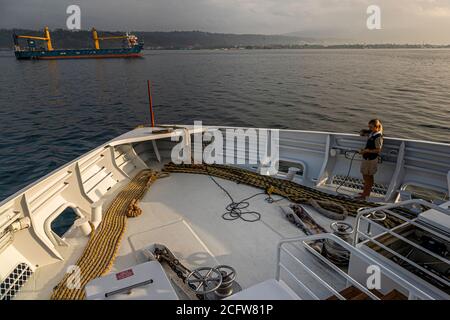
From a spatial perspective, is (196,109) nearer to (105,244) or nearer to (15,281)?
(105,244)

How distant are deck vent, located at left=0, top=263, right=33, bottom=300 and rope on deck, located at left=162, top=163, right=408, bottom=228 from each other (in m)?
3.71

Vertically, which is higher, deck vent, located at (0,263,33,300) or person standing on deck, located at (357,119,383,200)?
person standing on deck, located at (357,119,383,200)

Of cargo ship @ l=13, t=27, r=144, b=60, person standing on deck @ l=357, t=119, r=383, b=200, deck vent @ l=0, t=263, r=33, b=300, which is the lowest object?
deck vent @ l=0, t=263, r=33, b=300

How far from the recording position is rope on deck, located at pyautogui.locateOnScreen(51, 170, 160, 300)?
3.66m

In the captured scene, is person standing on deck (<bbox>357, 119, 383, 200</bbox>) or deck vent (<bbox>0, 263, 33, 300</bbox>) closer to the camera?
deck vent (<bbox>0, 263, 33, 300</bbox>)

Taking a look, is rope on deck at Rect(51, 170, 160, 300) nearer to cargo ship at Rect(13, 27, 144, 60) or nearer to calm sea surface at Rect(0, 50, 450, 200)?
calm sea surface at Rect(0, 50, 450, 200)

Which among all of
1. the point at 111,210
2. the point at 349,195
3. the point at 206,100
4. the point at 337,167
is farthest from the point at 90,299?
the point at 206,100

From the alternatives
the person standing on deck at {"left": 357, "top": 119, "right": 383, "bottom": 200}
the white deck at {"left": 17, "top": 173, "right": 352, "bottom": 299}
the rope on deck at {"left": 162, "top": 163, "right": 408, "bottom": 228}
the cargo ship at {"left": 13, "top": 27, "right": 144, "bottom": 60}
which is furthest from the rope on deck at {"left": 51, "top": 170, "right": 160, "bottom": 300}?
the cargo ship at {"left": 13, "top": 27, "right": 144, "bottom": 60}

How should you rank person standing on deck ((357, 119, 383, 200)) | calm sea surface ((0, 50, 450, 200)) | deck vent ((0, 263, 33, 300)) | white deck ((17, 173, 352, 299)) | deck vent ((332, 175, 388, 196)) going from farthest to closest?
calm sea surface ((0, 50, 450, 200)) < deck vent ((332, 175, 388, 196)) < person standing on deck ((357, 119, 383, 200)) < white deck ((17, 173, 352, 299)) < deck vent ((0, 263, 33, 300))

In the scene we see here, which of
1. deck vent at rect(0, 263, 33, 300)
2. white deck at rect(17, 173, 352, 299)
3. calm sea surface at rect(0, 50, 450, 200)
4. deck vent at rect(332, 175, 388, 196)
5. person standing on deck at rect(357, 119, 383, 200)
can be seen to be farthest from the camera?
calm sea surface at rect(0, 50, 450, 200)

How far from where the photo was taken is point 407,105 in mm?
22406

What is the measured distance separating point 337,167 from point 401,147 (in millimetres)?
1311

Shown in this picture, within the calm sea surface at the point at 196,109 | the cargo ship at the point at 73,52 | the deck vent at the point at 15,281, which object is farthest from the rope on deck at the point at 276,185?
the cargo ship at the point at 73,52
